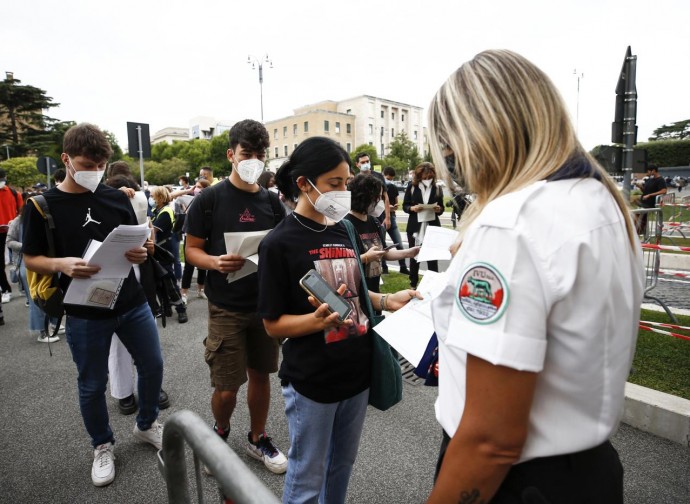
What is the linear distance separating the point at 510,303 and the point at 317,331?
112 cm

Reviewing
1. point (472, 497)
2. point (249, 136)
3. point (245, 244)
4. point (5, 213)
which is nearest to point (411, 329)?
point (472, 497)

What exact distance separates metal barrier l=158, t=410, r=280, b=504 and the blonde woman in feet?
1.32

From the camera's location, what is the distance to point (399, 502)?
2.47 meters

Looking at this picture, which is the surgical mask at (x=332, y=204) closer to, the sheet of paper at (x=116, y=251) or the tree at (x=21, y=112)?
the sheet of paper at (x=116, y=251)

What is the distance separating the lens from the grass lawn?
3371mm

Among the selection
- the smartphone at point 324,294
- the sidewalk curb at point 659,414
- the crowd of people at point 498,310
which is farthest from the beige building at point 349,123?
the smartphone at point 324,294

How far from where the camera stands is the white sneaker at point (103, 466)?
2.68m

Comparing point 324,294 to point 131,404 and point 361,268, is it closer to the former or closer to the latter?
point 361,268

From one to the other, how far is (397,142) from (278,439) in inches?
2079

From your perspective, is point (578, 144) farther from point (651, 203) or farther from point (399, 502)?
point (651, 203)

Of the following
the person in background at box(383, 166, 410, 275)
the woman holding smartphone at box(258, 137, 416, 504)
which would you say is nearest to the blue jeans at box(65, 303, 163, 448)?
the woman holding smartphone at box(258, 137, 416, 504)

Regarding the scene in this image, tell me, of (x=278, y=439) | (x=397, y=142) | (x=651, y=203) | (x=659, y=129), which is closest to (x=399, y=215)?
(x=651, y=203)

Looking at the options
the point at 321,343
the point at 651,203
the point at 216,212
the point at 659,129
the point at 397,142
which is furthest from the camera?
the point at 659,129

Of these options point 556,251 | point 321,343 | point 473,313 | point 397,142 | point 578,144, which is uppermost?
point 397,142
